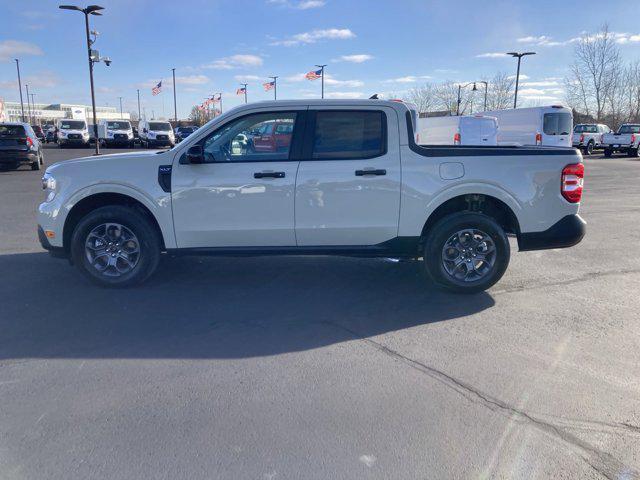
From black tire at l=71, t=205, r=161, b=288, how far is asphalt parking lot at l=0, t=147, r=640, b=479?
0.53 ft

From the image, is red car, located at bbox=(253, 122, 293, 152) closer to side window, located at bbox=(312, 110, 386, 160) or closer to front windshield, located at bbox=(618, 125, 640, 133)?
side window, located at bbox=(312, 110, 386, 160)

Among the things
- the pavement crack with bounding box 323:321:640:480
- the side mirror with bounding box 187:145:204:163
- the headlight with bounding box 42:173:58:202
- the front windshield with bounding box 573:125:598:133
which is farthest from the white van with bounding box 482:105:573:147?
the pavement crack with bounding box 323:321:640:480

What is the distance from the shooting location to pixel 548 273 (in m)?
6.27

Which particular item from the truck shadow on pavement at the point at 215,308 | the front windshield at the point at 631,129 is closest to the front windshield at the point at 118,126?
the front windshield at the point at 631,129

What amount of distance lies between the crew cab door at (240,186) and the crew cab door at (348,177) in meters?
0.15

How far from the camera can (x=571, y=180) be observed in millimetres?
5230

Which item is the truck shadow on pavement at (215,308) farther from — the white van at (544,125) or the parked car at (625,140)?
the parked car at (625,140)

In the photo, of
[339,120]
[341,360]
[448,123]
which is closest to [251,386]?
[341,360]

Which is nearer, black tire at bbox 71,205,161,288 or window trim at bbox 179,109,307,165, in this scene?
window trim at bbox 179,109,307,165

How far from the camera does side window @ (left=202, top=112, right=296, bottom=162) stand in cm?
520

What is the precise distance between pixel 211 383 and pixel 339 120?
9.69ft

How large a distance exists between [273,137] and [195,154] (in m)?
0.79

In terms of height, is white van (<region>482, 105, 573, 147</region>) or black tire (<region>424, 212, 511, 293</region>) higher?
white van (<region>482, 105, 573, 147</region>)

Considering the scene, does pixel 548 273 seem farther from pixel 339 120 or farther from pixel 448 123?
pixel 448 123
